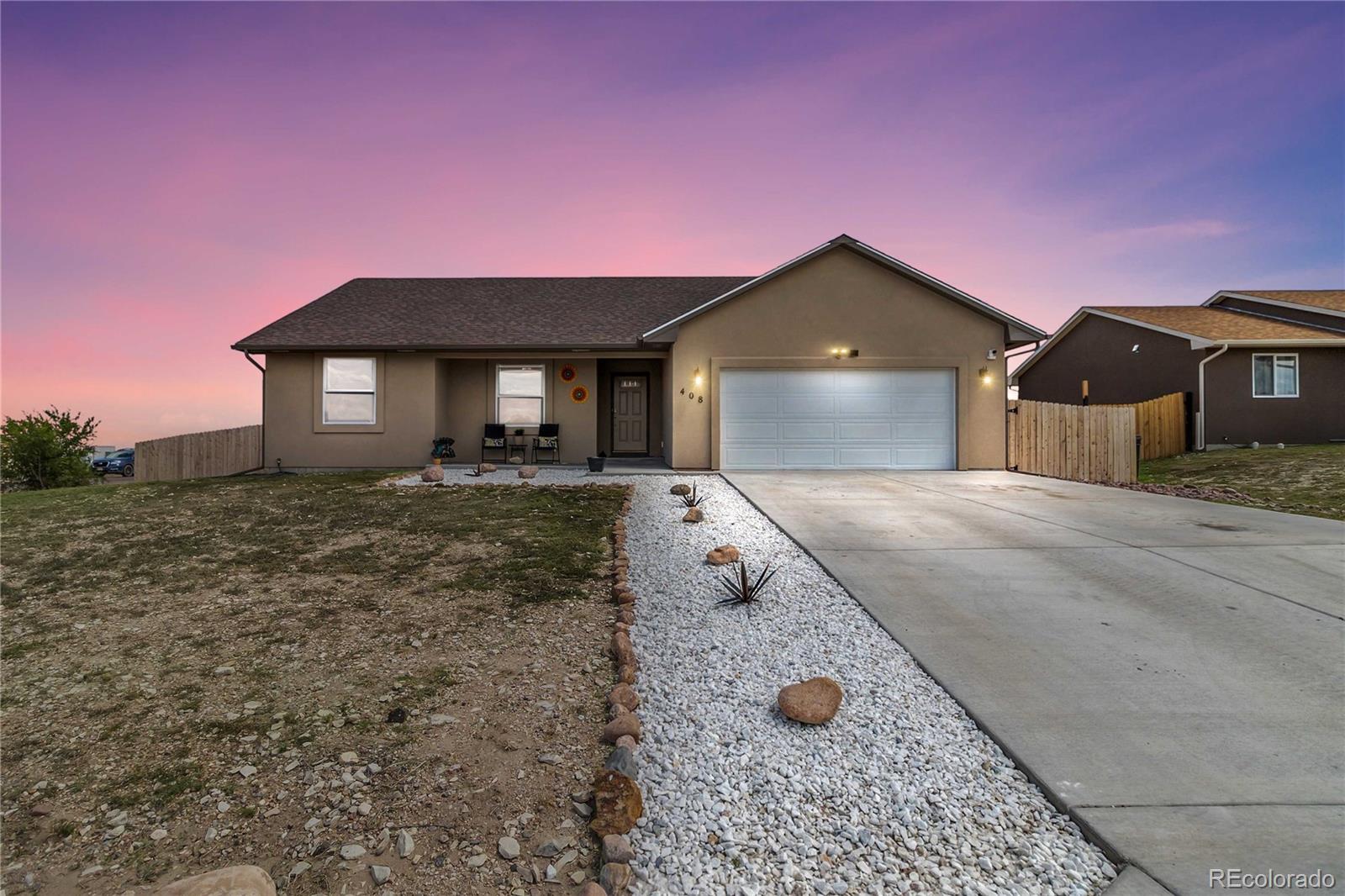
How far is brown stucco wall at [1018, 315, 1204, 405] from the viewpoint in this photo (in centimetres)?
1593

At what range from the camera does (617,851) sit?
1770mm

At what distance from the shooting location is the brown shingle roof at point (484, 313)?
41.0 ft

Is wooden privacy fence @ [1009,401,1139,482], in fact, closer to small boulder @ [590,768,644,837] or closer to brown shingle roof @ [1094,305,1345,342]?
brown shingle roof @ [1094,305,1345,342]

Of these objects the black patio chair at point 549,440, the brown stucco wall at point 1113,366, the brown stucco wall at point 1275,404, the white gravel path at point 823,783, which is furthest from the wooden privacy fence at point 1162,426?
the white gravel path at point 823,783

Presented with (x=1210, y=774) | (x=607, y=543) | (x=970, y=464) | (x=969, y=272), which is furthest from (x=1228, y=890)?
(x=969, y=272)

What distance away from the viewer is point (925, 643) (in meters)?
3.31

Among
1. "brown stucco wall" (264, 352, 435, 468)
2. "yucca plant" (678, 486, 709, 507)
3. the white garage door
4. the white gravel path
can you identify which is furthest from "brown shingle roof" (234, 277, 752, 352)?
the white gravel path

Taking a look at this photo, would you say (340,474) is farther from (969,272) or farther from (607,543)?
(969,272)

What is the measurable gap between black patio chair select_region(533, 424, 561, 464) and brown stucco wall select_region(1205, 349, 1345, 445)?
1732 cm

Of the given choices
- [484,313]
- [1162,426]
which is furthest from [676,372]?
[1162,426]

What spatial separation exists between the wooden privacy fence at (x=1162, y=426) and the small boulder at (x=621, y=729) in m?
17.2

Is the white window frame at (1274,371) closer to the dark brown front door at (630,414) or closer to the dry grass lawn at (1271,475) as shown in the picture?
the dry grass lawn at (1271,475)

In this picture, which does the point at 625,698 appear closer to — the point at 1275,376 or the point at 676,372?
the point at 676,372

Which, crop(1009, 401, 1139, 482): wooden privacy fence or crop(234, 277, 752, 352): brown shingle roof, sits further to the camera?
crop(234, 277, 752, 352): brown shingle roof
